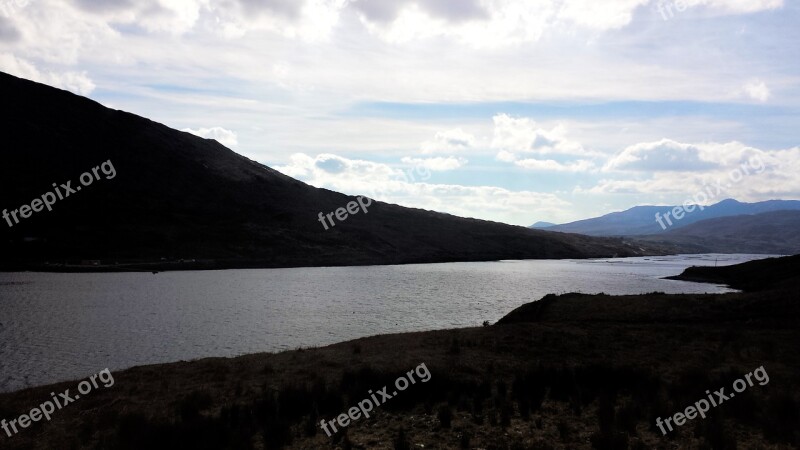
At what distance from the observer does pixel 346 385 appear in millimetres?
22172

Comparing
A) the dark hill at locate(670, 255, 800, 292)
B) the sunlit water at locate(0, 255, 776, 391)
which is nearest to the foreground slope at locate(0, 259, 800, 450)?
the sunlit water at locate(0, 255, 776, 391)

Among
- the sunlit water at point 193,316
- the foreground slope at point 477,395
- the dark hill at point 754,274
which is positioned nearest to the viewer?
the foreground slope at point 477,395

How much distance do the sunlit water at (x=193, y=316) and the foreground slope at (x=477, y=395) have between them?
1343cm

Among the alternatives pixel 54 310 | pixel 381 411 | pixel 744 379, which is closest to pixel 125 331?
pixel 54 310

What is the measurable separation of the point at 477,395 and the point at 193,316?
5222 centimetres

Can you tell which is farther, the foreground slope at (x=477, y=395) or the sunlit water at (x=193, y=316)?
the sunlit water at (x=193, y=316)

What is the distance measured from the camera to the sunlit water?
40625mm

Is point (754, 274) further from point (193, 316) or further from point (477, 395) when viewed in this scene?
point (477, 395)

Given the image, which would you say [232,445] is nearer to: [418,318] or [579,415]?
[579,415]

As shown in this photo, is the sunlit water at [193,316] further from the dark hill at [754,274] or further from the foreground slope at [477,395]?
the dark hill at [754,274]

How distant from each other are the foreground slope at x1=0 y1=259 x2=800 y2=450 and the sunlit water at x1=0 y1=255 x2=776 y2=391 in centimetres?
1343

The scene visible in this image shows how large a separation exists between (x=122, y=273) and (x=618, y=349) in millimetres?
141242

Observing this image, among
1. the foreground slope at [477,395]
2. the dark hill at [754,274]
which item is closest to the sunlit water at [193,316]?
the foreground slope at [477,395]

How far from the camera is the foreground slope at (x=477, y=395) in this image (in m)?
16.0
